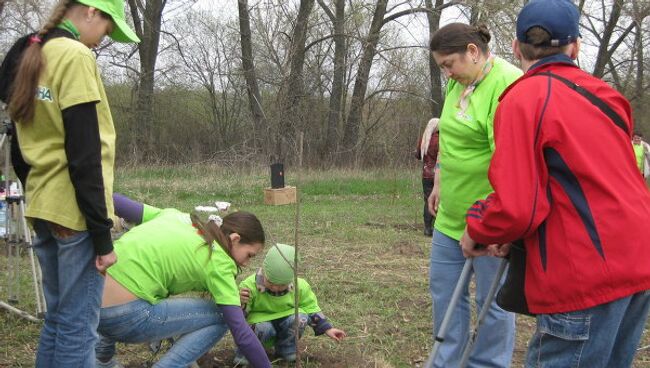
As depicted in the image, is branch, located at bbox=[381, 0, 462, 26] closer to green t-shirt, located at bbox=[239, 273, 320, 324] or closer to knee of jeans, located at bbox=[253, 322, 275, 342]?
green t-shirt, located at bbox=[239, 273, 320, 324]

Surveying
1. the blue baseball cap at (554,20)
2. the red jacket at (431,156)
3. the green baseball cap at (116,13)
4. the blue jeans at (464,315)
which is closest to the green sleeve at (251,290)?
the blue jeans at (464,315)

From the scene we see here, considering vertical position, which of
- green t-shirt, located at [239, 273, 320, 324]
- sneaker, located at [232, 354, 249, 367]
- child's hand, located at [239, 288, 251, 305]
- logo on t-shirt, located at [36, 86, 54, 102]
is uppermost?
logo on t-shirt, located at [36, 86, 54, 102]

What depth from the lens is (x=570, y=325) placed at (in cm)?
188

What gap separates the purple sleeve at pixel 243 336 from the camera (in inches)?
113

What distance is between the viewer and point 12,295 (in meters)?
4.61

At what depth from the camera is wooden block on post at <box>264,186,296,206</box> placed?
11305 millimetres

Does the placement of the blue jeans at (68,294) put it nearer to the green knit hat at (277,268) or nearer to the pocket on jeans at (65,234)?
the pocket on jeans at (65,234)

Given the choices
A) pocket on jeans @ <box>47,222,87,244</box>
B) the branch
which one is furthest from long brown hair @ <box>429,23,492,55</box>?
the branch

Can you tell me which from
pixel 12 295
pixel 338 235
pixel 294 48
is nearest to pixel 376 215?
pixel 338 235

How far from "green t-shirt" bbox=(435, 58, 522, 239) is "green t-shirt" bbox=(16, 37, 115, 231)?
4.70 ft

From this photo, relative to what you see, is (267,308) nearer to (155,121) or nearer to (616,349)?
(616,349)

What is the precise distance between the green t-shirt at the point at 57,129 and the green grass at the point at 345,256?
0.82 metres

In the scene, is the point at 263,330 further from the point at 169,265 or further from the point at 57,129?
the point at 57,129

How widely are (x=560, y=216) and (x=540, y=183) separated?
11 cm
